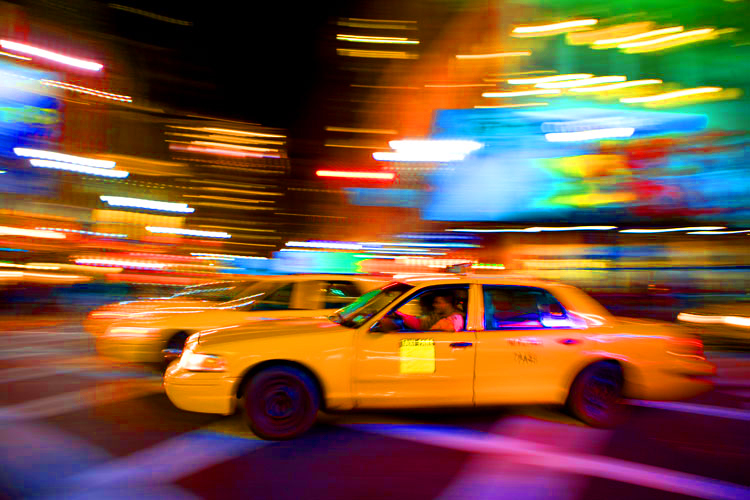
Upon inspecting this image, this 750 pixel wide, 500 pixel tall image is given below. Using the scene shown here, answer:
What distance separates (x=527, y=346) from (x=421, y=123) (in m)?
30.8

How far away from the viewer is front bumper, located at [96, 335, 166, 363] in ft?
22.2

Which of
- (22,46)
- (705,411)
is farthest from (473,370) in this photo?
(22,46)

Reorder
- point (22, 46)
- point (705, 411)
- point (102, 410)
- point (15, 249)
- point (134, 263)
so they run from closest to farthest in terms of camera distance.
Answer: point (102, 410) → point (705, 411) → point (15, 249) → point (134, 263) → point (22, 46)

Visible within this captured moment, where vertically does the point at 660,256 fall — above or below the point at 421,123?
below

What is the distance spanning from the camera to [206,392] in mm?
4418

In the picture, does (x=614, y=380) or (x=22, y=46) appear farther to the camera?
(x=22, y=46)

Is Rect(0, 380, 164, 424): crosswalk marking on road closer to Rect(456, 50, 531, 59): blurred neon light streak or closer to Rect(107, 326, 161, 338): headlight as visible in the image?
Rect(107, 326, 161, 338): headlight

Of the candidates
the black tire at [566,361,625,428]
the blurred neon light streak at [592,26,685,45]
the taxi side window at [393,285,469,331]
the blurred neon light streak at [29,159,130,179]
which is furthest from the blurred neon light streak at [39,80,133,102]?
the black tire at [566,361,625,428]

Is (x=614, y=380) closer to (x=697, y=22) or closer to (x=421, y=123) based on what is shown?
(x=697, y=22)

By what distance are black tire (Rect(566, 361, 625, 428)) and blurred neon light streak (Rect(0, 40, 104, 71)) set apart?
144 ft

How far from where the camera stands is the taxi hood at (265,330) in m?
4.62

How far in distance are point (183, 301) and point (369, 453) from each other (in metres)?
4.72

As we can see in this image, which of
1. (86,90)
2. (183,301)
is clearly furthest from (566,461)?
(86,90)

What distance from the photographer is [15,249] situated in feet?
84.6
